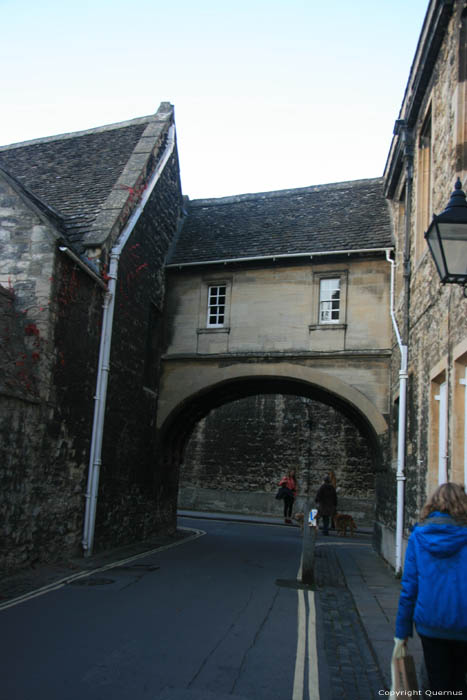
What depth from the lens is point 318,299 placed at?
15.5 metres

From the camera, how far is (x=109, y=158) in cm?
1597

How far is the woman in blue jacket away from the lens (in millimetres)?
3529

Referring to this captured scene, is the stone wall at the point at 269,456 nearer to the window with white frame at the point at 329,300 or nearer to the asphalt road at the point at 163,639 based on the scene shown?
the window with white frame at the point at 329,300

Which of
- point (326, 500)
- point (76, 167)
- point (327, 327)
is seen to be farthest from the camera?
point (326, 500)

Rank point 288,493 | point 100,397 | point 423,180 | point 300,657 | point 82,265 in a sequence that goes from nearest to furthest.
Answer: point 300,657 → point 423,180 → point 82,265 → point 100,397 → point 288,493

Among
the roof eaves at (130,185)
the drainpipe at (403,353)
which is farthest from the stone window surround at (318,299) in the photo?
the roof eaves at (130,185)

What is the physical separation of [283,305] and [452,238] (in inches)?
394

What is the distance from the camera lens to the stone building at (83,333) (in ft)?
33.3

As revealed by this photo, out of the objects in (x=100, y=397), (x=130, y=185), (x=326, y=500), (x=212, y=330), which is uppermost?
(x=130, y=185)

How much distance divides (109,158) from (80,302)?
562 centimetres

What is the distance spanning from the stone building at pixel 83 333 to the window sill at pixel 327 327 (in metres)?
3.84

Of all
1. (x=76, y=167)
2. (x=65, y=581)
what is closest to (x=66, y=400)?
(x=65, y=581)

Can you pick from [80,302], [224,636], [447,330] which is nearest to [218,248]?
[80,302]

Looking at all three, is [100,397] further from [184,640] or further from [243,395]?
[184,640]
